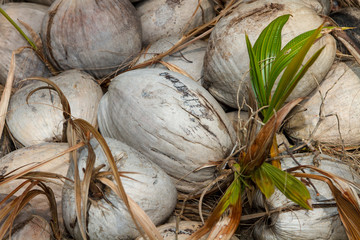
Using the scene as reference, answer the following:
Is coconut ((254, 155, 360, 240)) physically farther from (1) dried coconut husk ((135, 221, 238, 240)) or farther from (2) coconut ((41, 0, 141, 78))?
(2) coconut ((41, 0, 141, 78))

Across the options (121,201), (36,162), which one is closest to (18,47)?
(36,162)

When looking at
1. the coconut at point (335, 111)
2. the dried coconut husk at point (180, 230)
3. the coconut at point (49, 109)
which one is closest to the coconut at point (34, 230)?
the dried coconut husk at point (180, 230)

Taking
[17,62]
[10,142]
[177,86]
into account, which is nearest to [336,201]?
[177,86]

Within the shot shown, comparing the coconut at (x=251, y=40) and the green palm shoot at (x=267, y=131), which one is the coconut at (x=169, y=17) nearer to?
the coconut at (x=251, y=40)

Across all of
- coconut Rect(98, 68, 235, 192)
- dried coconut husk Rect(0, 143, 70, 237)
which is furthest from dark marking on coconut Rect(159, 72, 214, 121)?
dried coconut husk Rect(0, 143, 70, 237)

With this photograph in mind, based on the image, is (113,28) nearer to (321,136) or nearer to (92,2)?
(92,2)

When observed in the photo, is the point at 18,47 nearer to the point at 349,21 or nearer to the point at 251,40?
the point at 251,40

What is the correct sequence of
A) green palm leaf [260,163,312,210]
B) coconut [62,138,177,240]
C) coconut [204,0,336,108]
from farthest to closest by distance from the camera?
coconut [204,0,336,108], coconut [62,138,177,240], green palm leaf [260,163,312,210]

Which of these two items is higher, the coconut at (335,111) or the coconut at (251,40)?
the coconut at (251,40)
